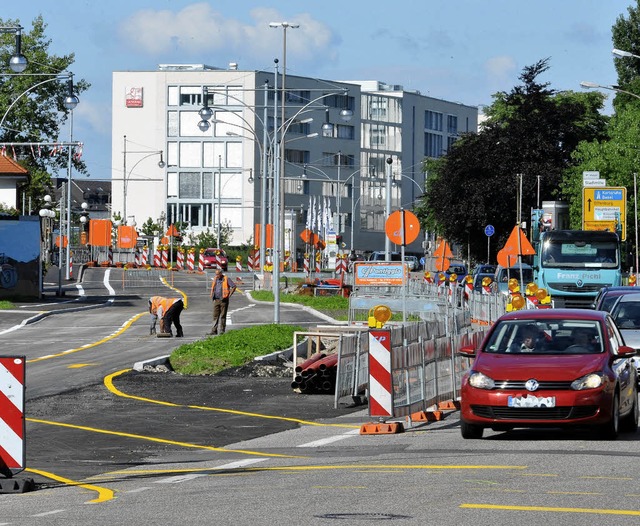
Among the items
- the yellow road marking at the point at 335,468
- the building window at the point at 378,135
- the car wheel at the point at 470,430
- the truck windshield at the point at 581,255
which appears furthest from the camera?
the building window at the point at 378,135

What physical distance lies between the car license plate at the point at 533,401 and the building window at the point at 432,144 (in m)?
163

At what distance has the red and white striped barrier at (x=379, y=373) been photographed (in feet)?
58.7

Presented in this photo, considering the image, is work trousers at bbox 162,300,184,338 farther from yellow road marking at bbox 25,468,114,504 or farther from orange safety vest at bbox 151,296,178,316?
yellow road marking at bbox 25,468,114,504

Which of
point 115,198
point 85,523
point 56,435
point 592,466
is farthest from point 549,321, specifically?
point 115,198

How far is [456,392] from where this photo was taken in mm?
21594

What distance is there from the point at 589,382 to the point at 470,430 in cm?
140

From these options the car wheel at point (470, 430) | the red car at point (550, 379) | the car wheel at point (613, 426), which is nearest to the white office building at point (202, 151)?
the red car at point (550, 379)

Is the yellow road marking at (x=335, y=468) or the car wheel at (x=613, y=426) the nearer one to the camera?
the yellow road marking at (x=335, y=468)

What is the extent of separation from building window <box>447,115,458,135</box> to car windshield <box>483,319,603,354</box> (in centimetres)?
16671

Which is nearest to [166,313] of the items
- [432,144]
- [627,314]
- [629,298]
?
[629,298]

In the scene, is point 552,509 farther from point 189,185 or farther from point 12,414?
point 189,185

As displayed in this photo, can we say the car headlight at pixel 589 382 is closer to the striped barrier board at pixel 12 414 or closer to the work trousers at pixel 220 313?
the striped barrier board at pixel 12 414

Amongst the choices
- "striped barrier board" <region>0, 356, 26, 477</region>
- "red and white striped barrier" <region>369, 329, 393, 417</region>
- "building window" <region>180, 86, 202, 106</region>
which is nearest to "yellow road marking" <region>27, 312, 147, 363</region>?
"red and white striped barrier" <region>369, 329, 393, 417</region>

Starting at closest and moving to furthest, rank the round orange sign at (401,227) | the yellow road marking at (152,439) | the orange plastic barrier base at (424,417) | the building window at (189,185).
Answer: the yellow road marking at (152,439), the orange plastic barrier base at (424,417), the round orange sign at (401,227), the building window at (189,185)
